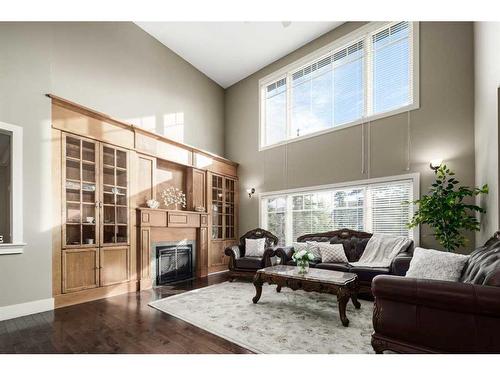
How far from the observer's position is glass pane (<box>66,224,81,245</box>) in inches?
161

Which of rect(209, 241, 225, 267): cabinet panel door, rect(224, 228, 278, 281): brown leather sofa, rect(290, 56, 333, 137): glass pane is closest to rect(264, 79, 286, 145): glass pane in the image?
rect(290, 56, 333, 137): glass pane

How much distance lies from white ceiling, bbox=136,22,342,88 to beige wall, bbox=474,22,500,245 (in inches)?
110

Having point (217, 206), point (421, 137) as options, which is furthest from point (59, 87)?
point (421, 137)

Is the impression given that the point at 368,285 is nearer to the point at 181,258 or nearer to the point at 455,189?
the point at 455,189

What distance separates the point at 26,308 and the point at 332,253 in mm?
4405

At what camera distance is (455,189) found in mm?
4285

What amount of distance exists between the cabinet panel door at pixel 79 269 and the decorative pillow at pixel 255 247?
2.77 metres

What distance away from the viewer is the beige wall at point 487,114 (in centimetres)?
308

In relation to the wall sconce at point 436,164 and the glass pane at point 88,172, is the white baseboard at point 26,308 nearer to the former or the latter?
the glass pane at point 88,172

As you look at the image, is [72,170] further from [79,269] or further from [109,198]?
[79,269]

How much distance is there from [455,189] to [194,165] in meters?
4.83

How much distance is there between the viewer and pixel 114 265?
448 cm

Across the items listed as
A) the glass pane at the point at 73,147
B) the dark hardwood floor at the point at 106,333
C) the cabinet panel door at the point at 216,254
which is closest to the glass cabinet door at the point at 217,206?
the cabinet panel door at the point at 216,254
